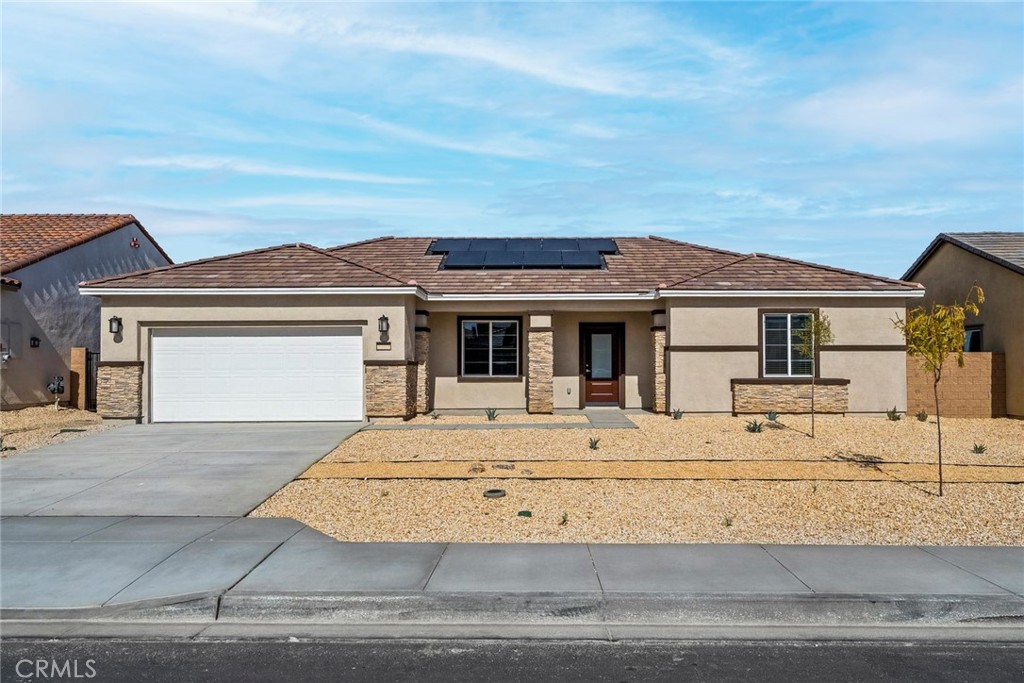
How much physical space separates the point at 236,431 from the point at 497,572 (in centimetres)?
1096

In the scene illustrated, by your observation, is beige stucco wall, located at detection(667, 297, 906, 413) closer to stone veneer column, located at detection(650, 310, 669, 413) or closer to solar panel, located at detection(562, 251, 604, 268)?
stone veneer column, located at detection(650, 310, 669, 413)

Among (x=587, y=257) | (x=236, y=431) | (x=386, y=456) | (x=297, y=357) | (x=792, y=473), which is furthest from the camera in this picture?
(x=587, y=257)

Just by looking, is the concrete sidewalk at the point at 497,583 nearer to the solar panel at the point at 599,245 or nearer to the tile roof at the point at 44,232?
the tile roof at the point at 44,232

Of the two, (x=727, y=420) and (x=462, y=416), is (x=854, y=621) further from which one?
(x=462, y=416)

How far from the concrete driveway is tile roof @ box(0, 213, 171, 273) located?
23.7 ft

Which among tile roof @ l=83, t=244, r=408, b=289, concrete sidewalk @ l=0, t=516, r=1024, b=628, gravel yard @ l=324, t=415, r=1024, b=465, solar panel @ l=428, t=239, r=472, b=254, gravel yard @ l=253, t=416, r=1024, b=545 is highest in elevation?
solar panel @ l=428, t=239, r=472, b=254

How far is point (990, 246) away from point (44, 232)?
2774 centimetres

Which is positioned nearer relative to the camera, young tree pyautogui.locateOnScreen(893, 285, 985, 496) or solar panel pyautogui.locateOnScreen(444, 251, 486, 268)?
young tree pyautogui.locateOnScreen(893, 285, 985, 496)

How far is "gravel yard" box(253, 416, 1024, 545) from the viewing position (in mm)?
8648

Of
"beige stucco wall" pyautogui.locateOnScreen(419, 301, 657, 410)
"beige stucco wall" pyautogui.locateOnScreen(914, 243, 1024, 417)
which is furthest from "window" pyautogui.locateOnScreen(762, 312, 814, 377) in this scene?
"beige stucco wall" pyautogui.locateOnScreen(914, 243, 1024, 417)

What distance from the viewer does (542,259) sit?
22.5 meters

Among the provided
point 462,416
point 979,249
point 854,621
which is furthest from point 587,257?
Result: point 854,621

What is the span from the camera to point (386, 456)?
13.3 meters

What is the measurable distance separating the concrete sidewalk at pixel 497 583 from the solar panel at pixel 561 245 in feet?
53.9
